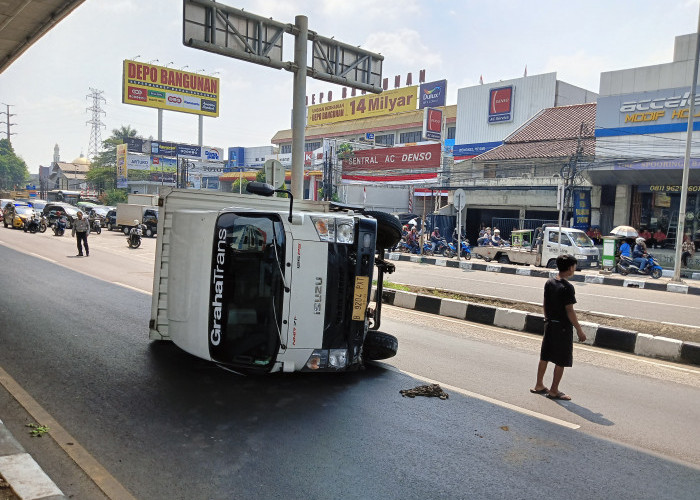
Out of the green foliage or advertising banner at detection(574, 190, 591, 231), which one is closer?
advertising banner at detection(574, 190, 591, 231)

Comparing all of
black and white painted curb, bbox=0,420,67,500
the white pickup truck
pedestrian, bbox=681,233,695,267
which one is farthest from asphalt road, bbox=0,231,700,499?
pedestrian, bbox=681,233,695,267

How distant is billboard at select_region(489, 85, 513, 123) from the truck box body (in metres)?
40.3

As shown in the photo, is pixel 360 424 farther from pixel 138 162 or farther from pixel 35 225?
pixel 138 162

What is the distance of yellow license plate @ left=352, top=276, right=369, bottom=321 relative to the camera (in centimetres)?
511

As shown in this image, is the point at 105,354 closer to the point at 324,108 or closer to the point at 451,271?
the point at 451,271

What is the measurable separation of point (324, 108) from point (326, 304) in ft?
228

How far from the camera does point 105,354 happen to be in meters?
6.40

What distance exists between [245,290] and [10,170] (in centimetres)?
13521

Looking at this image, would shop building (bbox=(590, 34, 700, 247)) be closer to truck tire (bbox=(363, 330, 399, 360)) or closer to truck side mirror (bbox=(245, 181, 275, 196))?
truck tire (bbox=(363, 330, 399, 360))

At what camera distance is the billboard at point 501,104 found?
4194 centimetres

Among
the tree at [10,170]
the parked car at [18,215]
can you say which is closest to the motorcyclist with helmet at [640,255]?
the parked car at [18,215]

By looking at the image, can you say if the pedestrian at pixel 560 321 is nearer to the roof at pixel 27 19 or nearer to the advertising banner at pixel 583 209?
the roof at pixel 27 19

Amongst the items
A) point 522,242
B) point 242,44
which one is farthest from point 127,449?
point 522,242

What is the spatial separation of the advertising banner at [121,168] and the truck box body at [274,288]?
68.0m
